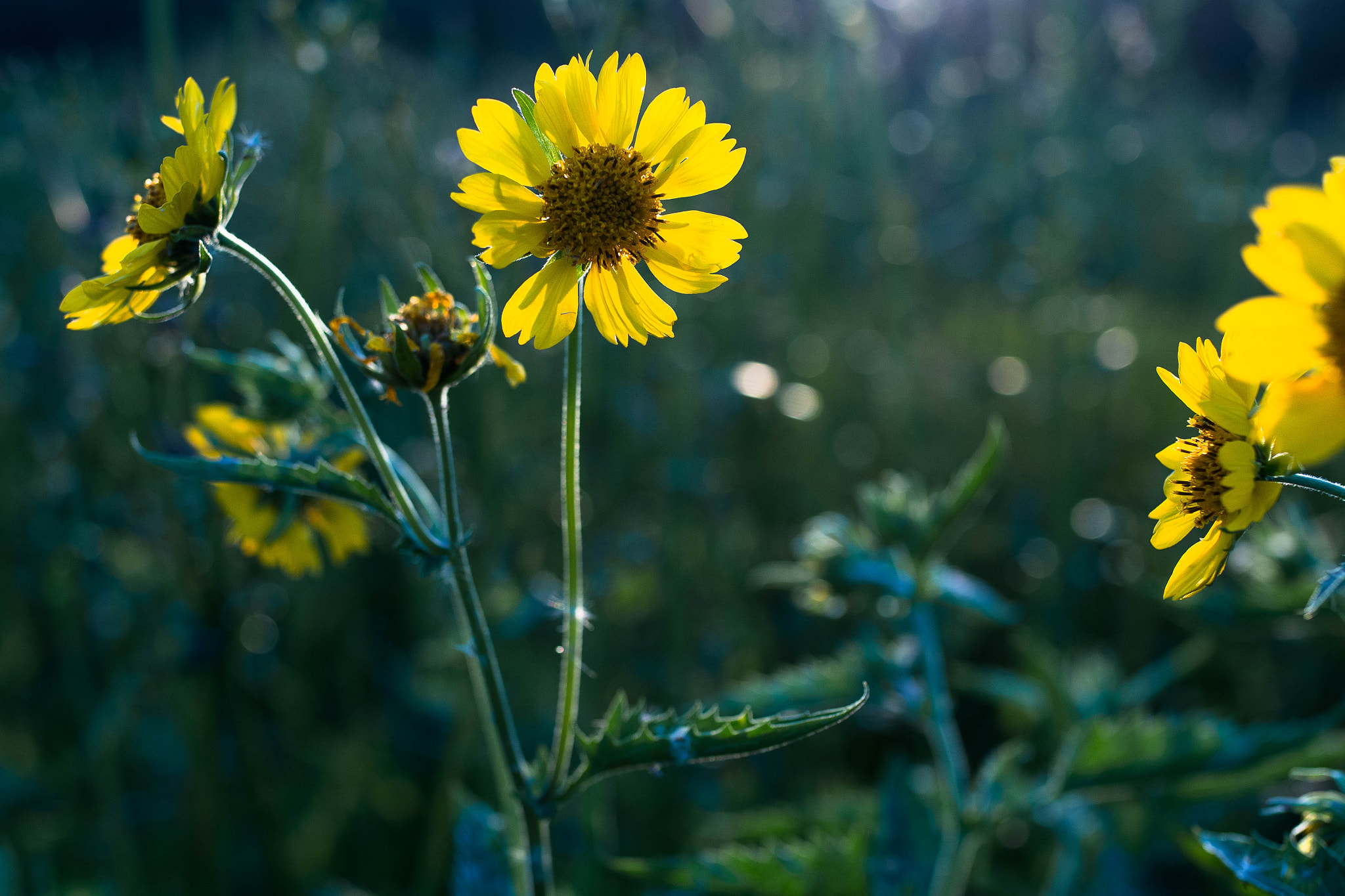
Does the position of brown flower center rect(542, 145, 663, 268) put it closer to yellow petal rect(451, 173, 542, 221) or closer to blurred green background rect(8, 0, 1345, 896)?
yellow petal rect(451, 173, 542, 221)

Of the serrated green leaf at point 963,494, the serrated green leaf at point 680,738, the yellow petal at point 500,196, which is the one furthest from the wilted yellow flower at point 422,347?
the serrated green leaf at point 963,494

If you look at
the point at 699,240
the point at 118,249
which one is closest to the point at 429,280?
the point at 699,240

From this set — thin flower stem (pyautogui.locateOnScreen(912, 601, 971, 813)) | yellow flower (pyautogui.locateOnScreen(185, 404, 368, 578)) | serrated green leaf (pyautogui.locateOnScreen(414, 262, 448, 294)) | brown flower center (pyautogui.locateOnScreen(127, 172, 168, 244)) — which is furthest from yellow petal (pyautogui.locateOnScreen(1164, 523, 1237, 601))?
brown flower center (pyautogui.locateOnScreen(127, 172, 168, 244))

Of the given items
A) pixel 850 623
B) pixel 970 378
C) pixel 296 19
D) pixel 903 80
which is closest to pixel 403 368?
pixel 296 19

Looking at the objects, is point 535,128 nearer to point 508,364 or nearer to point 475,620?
point 508,364

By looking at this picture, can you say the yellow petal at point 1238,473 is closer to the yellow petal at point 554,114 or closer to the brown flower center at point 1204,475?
the brown flower center at point 1204,475
